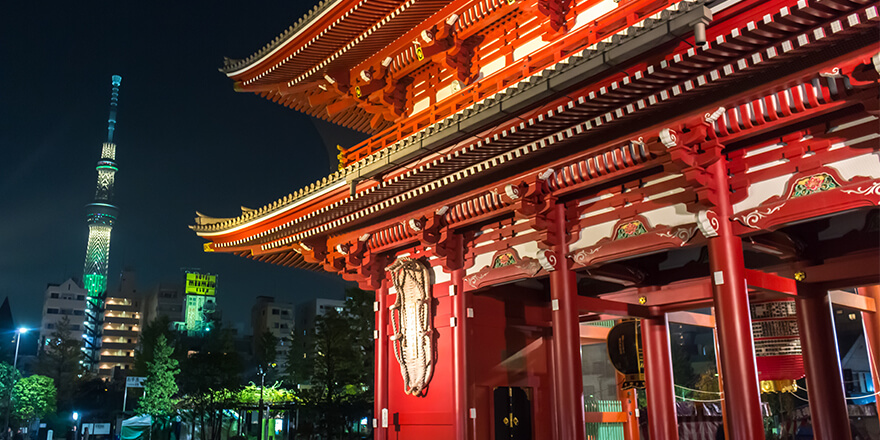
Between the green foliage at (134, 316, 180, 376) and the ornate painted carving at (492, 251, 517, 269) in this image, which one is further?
the green foliage at (134, 316, 180, 376)

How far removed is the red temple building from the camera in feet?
23.0

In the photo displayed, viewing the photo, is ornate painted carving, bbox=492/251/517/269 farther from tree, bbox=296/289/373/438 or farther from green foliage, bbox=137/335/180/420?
green foliage, bbox=137/335/180/420

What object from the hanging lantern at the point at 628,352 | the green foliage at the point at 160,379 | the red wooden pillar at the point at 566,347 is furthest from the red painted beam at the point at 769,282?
the green foliage at the point at 160,379

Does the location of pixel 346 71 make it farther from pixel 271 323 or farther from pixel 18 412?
pixel 271 323

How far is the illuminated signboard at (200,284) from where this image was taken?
109931 mm

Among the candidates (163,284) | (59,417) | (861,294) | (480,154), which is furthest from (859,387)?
(163,284)

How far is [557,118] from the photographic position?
847 centimetres

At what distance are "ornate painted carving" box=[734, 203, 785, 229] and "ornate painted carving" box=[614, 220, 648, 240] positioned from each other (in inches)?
56.0

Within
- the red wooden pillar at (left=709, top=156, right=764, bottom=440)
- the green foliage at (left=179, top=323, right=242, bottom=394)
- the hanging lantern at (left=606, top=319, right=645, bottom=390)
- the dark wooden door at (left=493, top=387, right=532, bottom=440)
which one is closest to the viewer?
the red wooden pillar at (left=709, top=156, right=764, bottom=440)

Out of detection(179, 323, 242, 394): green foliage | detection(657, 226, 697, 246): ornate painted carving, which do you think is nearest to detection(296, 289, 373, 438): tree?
detection(179, 323, 242, 394): green foliage

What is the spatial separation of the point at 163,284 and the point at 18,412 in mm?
58231

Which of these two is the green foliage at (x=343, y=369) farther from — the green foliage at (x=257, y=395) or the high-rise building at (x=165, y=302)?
the high-rise building at (x=165, y=302)

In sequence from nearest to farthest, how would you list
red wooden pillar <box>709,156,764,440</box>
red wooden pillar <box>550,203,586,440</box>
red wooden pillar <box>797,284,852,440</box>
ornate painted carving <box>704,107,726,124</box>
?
red wooden pillar <box>709,156,764,440</box>
ornate painted carving <box>704,107,726,124</box>
red wooden pillar <box>550,203,586,440</box>
red wooden pillar <box>797,284,852,440</box>

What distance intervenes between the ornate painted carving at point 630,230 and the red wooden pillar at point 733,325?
1.15 meters
